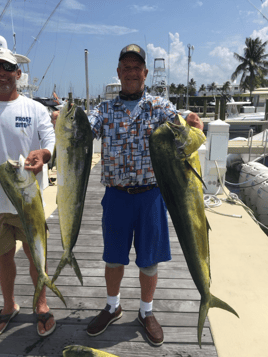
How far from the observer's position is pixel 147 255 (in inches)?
88.0

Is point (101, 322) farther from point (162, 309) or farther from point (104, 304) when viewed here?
point (162, 309)

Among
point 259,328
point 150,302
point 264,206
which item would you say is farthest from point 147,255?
point 264,206

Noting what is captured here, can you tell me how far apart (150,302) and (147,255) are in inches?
19.3

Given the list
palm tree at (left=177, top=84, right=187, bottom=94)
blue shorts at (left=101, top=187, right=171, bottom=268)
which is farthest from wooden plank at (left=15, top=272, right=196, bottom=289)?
palm tree at (left=177, top=84, right=187, bottom=94)

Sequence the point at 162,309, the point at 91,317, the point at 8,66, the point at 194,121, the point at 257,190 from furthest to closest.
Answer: the point at 257,190
the point at 162,309
the point at 91,317
the point at 8,66
the point at 194,121

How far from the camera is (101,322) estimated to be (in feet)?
7.86

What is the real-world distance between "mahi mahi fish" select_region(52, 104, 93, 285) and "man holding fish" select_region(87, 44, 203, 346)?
0.44 m

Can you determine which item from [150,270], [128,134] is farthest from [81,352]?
[128,134]

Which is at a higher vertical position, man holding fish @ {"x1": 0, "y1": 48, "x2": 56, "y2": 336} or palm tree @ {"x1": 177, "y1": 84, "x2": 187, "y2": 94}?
palm tree @ {"x1": 177, "y1": 84, "x2": 187, "y2": 94}

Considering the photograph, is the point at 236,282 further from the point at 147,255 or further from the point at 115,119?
the point at 115,119

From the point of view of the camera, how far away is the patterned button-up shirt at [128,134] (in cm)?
211

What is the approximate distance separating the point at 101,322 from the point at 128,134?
60.9 inches

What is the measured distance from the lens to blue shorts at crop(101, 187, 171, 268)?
2201mm

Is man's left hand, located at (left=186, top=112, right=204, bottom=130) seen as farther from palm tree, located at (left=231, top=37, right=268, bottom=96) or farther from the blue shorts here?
palm tree, located at (left=231, top=37, right=268, bottom=96)
